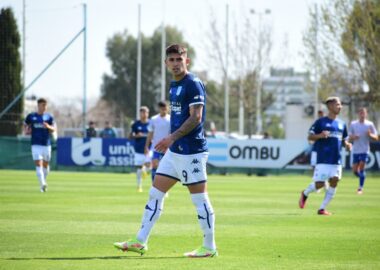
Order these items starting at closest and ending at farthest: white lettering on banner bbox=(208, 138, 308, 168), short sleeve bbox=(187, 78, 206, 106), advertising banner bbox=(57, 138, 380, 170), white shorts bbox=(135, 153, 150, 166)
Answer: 1. short sleeve bbox=(187, 78, 206, 106)
2. white shorts bbox=(135, 153, 150, 166)
3. advertising banner bbox=(57, 138, 380, 170)
4. white lettering on banner bbox=(208, 138, 308, 168)

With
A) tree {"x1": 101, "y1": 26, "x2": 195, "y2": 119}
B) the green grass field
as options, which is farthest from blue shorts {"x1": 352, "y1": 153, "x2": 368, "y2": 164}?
tree {"x1": 101, "y1": 26, "x2": 195, "y2": 119}

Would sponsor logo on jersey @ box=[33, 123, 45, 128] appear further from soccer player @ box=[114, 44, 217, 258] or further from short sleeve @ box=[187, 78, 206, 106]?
short sleeve @ box=[187, 78, 206, 106]

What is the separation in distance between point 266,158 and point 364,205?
67.3ft

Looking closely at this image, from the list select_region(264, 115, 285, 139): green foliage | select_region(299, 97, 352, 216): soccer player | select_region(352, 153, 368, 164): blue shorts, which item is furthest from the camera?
select_region(264, 115, 285, 139): green foliage

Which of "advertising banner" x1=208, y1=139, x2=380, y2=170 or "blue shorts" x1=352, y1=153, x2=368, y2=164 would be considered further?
"advertising banner" x1=208, y1=139, x2=380, y2=170

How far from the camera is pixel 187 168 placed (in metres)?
11.4

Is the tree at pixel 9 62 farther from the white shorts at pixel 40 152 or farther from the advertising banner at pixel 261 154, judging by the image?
the white shorts at pixel 40 152

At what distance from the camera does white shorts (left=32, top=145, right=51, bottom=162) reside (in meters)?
26.1

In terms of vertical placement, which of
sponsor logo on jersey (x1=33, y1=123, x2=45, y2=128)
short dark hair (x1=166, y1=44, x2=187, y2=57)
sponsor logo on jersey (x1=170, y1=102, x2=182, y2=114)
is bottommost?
sponsor logo on jersey (x1=33, y1=123, x2=45, y2=128)

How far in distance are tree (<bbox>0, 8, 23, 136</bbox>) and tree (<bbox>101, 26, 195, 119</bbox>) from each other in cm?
3499

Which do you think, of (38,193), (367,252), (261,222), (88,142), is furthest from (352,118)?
(367,252)

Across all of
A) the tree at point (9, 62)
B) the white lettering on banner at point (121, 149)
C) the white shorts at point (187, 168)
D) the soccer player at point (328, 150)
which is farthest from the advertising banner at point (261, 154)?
the white shorts at point (187, 168)

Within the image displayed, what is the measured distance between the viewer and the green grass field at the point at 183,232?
11.0 metres

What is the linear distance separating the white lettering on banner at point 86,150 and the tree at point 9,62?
261 inches
